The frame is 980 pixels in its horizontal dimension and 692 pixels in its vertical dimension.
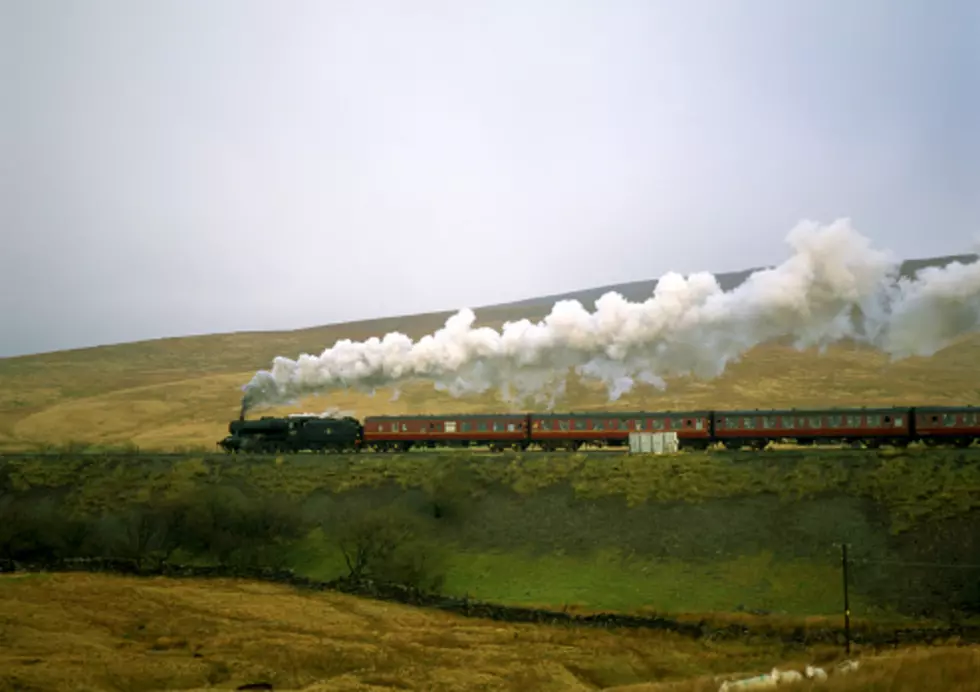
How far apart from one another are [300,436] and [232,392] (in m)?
76.3

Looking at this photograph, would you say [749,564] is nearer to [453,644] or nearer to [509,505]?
[509,505]

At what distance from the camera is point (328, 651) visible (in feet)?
77.8

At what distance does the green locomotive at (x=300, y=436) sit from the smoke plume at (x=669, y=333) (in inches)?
218

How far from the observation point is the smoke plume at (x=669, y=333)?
149ft

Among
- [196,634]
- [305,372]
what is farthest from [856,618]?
[305,372]

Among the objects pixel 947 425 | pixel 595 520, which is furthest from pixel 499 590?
pixel 947 425

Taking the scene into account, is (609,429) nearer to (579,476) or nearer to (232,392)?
(579,476)

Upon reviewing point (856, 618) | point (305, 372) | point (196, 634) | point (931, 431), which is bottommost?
point (856, 618)

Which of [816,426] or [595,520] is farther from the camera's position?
[816,426]

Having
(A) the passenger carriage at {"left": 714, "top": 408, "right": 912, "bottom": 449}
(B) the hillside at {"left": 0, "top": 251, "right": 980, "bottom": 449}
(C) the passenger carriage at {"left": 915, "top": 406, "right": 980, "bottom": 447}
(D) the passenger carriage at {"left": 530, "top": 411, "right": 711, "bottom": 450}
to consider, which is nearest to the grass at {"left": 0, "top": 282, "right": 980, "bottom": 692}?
(C) the passenger carriage at {"left": 915, "top": 406, "right": 980, "bottom": 447}

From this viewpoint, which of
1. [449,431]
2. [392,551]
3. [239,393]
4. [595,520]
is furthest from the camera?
[239,393]

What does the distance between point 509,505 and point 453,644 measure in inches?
558

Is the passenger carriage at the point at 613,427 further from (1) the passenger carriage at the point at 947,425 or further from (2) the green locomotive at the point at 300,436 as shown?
(2) the green locomotive at the point at 300,436

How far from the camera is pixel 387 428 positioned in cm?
4850
